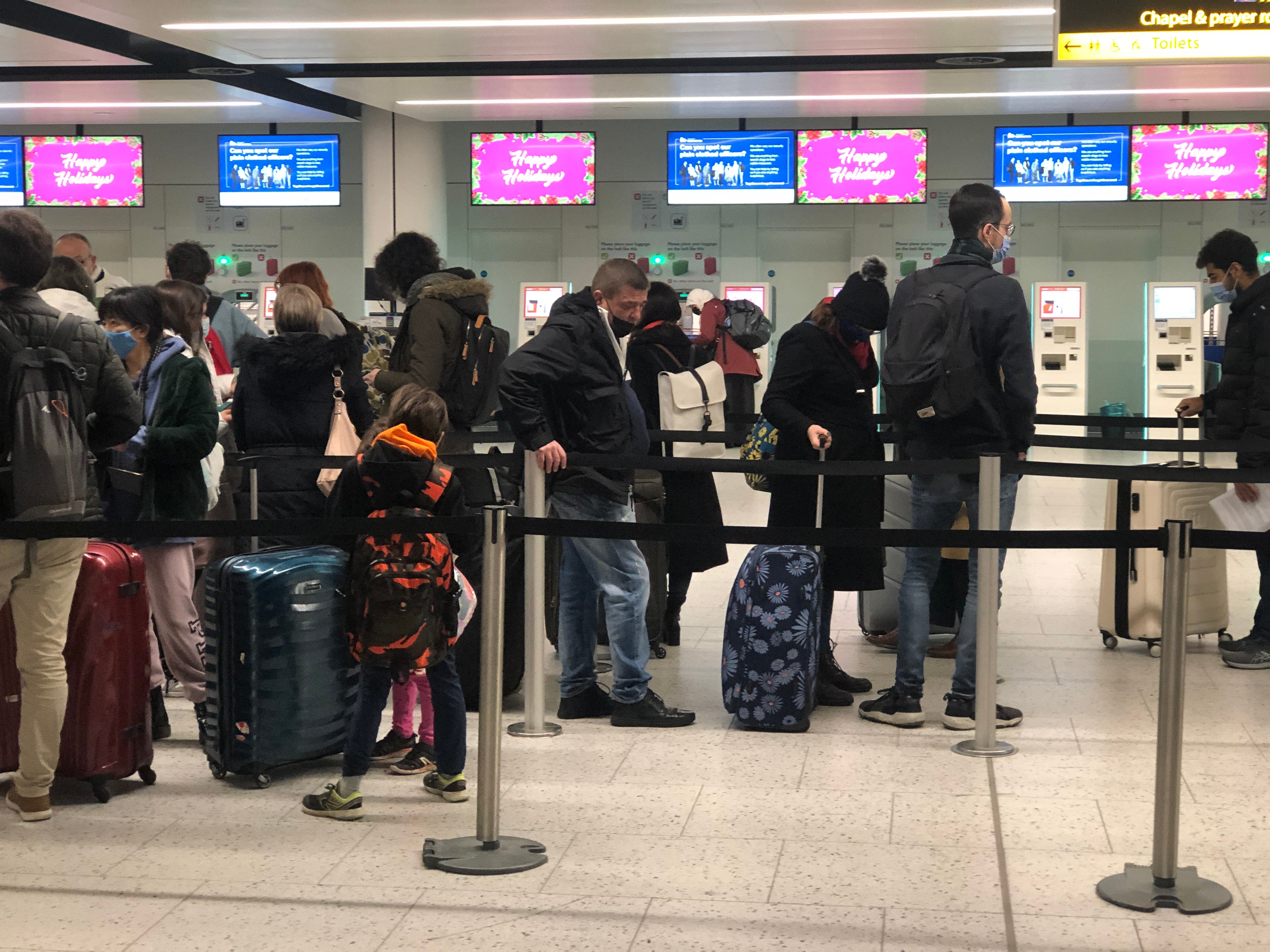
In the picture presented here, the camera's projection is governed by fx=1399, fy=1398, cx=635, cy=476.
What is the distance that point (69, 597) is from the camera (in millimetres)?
3287

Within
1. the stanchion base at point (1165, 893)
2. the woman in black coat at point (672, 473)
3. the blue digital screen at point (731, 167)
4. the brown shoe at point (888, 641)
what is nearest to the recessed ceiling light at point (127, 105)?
the blue digital screen at point (731, 167)

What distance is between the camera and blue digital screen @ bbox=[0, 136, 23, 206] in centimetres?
1263

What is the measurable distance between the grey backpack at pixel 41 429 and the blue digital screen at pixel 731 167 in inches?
363

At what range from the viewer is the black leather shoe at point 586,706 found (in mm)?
4332

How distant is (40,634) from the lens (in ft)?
10.6

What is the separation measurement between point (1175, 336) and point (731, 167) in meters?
4.17

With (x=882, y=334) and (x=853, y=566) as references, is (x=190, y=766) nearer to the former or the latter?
(x=853, y=566)

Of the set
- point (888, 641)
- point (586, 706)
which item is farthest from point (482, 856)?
point (888, 641)

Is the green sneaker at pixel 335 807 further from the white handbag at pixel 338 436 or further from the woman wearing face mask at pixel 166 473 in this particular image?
the white handbag at pixel 338 436

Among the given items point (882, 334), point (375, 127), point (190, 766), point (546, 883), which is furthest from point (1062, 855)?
point (882, 334)

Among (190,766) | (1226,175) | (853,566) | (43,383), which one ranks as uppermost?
(1226,175)

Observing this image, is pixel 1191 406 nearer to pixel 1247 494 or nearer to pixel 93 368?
pixel 1247 494

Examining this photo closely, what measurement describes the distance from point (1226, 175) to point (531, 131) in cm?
579

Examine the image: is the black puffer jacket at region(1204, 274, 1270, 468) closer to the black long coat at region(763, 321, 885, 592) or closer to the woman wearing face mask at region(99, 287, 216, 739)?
the black long coat at region(763, 321, 885, 592)
